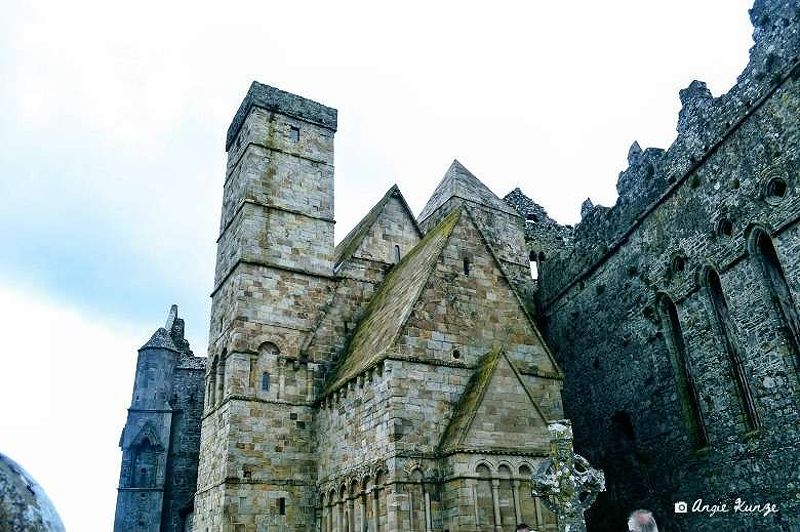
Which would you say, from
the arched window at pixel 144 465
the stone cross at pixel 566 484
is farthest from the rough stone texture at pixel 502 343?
the arched window at pixel 144 465

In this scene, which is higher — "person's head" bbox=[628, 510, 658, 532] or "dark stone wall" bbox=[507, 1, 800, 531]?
"dark stone wall" bbox=[507, 1, 800, 531]

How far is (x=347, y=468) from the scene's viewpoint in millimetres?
14641

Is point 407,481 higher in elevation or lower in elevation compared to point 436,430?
lower

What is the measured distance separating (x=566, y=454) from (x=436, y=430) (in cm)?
450

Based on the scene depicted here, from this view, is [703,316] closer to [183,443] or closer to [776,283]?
[776,283]

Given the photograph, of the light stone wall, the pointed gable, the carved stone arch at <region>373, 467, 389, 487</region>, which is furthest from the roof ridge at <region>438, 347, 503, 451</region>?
the light stone wall

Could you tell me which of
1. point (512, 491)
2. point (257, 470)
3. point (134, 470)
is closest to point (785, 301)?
point (512, 491)

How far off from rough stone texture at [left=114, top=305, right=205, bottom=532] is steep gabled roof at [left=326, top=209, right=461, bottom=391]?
45.6 feet

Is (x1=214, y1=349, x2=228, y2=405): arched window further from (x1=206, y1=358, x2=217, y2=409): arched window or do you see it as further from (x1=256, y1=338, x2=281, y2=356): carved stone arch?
(x1=256, y1=338, x2=281, y2=356): carved stone arch

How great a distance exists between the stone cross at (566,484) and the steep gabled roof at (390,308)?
5228 millimetres

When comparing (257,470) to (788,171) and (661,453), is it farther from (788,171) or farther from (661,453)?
(788,171)

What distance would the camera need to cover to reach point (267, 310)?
18641 millimetres

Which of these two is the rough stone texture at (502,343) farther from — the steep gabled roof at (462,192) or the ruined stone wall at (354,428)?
the steep gabled roof at (462,192)

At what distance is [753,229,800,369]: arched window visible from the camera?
12.5 meters
